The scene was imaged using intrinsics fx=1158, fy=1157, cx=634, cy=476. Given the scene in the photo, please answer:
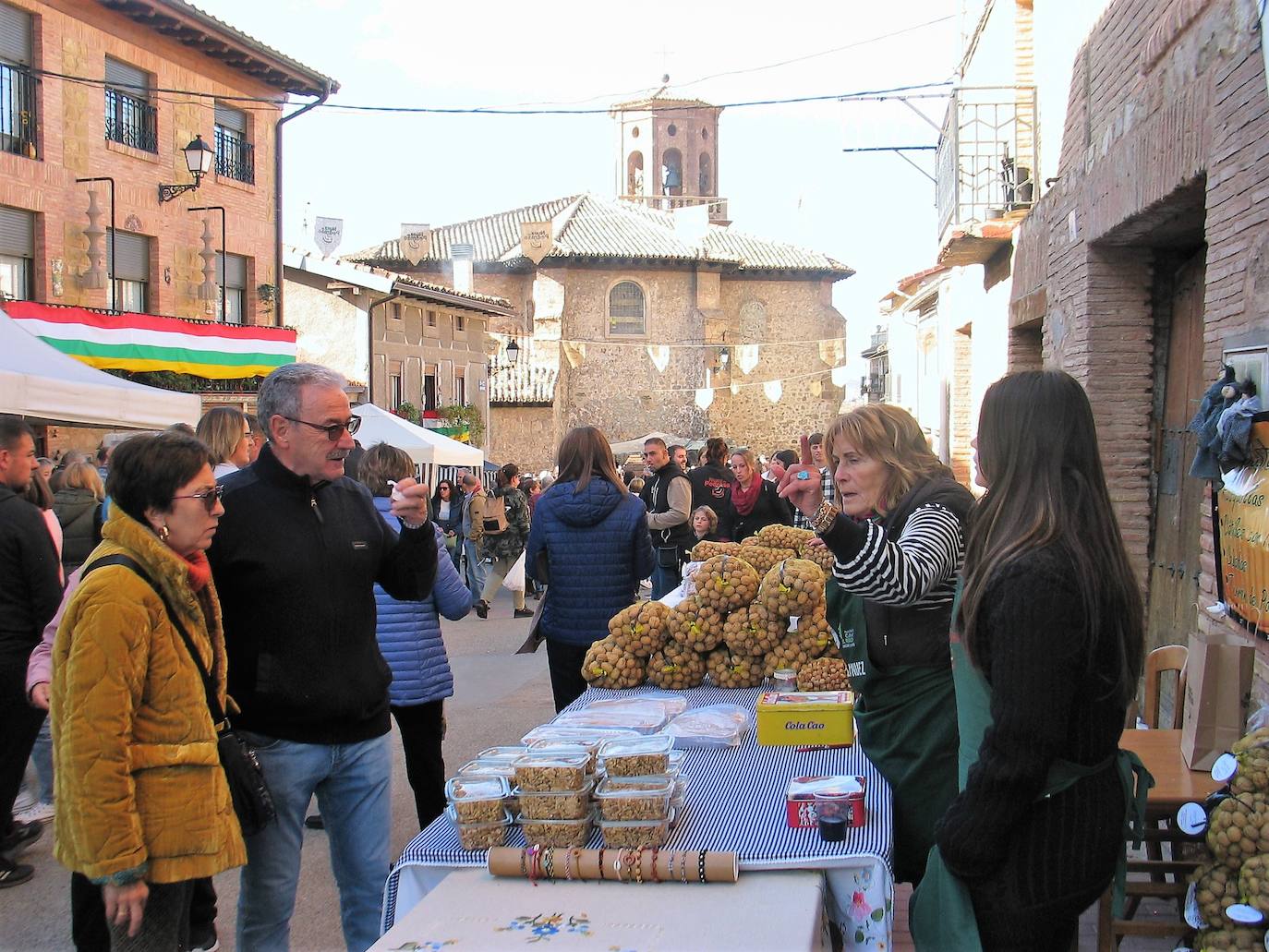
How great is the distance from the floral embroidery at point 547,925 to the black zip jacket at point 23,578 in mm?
3226

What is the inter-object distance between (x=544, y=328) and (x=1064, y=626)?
40.6m

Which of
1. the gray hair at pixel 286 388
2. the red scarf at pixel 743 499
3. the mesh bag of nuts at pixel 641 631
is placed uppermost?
the gray hair at pixel 286 388

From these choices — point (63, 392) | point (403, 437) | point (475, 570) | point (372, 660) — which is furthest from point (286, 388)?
point (475, 570)

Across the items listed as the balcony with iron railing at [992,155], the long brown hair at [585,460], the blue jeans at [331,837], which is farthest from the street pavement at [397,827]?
the balcony with iron railing at [992,155]

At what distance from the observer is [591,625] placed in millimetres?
5414

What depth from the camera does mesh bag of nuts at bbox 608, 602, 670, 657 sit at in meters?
4.63

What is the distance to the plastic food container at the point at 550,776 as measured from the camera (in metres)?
2.78

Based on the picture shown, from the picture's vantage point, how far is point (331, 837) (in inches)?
137

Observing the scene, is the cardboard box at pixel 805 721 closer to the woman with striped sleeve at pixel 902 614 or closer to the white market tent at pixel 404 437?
the woman with striped sleeve at pixel 902 614

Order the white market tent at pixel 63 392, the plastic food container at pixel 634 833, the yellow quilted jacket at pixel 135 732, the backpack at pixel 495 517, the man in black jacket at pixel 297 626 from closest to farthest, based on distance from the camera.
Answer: the yellow quilted jacket at pixel 135 732
the plastic food container at pixel 634 833
the man in black jacket at pixel 297 626
the white market tent at pixel 63 392
the backpack at pixel 495 517

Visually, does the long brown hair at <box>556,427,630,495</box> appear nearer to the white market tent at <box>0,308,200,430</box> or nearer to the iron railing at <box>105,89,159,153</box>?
the white market tent at <box>0,308,200,430</box>

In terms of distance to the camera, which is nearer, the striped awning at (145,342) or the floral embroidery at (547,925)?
the floral embroidery at (547,925)

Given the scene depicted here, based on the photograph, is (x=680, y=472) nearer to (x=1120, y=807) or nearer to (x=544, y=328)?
(x=1120, y=807)

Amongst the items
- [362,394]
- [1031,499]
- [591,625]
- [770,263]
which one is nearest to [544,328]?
[770,263]
